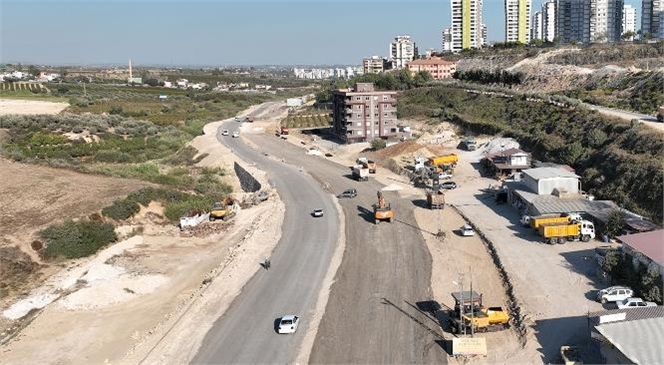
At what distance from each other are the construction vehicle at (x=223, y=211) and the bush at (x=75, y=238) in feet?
25.8

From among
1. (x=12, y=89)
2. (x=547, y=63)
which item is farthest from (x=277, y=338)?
(x=12, y=89)

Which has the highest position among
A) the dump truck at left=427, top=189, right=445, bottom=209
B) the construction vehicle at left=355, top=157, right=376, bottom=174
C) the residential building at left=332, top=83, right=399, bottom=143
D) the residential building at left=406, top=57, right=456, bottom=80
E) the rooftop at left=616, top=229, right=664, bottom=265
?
the residential building at left=406, top=57, right=456, bottom=80

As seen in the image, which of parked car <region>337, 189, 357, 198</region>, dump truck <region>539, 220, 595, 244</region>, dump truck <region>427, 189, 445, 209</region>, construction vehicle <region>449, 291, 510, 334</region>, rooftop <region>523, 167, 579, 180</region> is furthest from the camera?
parked car <region>337, 189, 357, 198</region>

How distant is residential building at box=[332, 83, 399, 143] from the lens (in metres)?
79.1

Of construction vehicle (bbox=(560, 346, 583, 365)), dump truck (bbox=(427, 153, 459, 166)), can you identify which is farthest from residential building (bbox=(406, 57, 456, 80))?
construction vehicle (bbox=(560, 346, 583, 365))

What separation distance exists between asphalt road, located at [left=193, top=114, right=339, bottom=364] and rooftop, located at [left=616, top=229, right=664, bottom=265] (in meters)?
16.6

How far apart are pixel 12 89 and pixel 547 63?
140 metres

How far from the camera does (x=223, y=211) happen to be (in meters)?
46.9

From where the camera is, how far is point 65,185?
51.7 m

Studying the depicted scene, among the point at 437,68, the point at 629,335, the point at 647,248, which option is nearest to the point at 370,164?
the point at 647,248

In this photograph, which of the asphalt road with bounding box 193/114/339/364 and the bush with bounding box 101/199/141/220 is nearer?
the asphalt road with bounding box 193/114/339/364

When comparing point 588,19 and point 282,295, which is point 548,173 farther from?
point 588,19

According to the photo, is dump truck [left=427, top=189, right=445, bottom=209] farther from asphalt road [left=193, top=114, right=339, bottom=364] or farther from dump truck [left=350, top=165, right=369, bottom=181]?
dump truck [left=350, top=165, right=369, bottom=181]

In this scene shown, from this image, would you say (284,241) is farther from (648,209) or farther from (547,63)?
(547,63)
